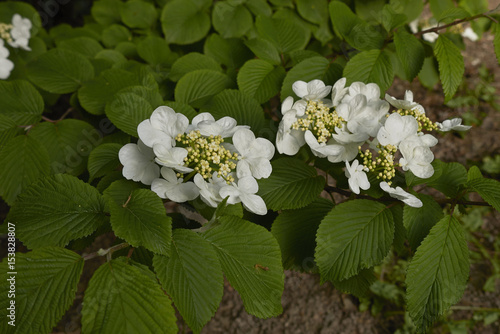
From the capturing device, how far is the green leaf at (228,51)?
167 cm

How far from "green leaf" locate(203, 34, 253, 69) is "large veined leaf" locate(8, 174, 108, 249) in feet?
3.06

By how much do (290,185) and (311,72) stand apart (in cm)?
46

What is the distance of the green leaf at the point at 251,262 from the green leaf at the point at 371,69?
0.64 m

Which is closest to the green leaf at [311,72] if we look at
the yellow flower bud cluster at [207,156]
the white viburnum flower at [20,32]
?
the yellow flower bud cluster at [207,156]

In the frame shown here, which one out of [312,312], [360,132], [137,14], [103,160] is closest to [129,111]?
[103,160]

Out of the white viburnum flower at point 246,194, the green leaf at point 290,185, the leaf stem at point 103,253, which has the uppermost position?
the white viburnum flower at point 246,194

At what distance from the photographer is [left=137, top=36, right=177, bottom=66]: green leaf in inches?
69.3

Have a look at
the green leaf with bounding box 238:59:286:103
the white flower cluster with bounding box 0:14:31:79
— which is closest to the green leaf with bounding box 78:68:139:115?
the green leaf with bounding box 238:59:286:103

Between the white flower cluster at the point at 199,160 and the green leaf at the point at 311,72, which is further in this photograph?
the green leaf at the point at 311,72

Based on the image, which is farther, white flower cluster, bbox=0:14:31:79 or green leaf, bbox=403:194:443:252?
white flower cluster, bbox=0:14:31:79

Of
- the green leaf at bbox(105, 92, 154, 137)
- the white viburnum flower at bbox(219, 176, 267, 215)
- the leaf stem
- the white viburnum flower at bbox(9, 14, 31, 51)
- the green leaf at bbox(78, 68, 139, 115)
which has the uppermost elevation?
the white viburnum flower at bbox(9, 14, 31, 51)

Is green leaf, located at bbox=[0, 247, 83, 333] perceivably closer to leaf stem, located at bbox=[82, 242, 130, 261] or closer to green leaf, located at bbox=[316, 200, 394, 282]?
leaf stem, located at bbox=[82, 242, 130, 261]

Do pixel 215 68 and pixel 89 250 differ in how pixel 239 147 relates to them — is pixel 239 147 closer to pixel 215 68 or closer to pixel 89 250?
pixel 215 68

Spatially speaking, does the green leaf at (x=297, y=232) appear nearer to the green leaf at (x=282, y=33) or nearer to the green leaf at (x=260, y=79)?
the green leaf at (x=260, y=79)
